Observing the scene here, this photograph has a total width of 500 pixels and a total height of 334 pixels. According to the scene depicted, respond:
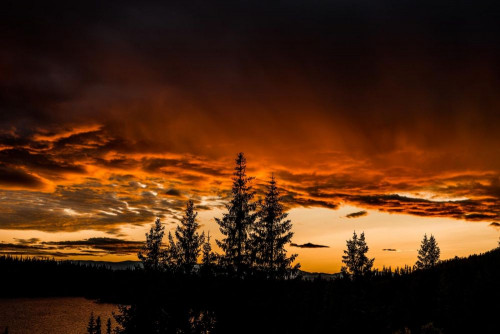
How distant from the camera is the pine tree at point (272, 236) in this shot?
127ft

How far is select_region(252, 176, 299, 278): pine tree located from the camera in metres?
38.6

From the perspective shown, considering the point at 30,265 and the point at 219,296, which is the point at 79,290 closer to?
the point at 30,265

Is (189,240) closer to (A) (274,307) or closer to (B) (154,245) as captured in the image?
(B) (154,245)

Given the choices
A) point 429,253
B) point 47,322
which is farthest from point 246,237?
point 429,253

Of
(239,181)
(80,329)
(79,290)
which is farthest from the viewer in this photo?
(79,290)

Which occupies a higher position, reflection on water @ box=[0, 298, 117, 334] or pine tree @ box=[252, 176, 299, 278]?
pine tree @ box=[252, 176, 299, 278]

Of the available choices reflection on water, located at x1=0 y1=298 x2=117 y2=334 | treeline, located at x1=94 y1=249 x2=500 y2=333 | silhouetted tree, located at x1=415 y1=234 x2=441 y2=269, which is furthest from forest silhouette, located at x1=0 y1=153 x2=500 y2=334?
silhouetted tree, located at x1=415 y1=234 x2=441 y2=269

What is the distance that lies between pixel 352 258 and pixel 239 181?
2593 cm

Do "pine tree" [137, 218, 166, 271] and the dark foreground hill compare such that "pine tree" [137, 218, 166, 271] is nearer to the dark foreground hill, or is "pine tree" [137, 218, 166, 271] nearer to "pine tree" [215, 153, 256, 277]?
"pine tree" [215, 153, 256, 277]

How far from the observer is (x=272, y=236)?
39.6m

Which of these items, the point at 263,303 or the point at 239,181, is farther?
the point at 239,181

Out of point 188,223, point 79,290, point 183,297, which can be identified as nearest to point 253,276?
point 183,297

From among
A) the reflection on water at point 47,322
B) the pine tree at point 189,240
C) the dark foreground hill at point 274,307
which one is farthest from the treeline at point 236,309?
the pine tree at point 189,240

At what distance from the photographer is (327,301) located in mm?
9008
